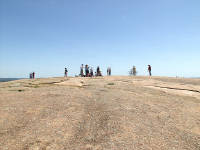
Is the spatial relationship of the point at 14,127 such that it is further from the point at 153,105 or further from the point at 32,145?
the point at 153,105

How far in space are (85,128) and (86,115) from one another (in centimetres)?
125

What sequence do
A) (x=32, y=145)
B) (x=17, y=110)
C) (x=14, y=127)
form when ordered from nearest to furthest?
(x=32, y=145) → (x=14, y=127) → (x=17, y=110)

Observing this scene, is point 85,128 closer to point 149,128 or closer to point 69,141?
point 69,141

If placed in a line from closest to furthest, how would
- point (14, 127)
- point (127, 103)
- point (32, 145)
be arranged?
1. point (32, 145)
2. point (14, 127)
3. point (127, 103)

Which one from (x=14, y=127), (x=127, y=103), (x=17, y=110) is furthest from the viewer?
(x=127, y=103)

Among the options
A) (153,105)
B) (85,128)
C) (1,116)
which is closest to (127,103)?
(153,105)

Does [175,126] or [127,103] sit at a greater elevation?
[127,103]

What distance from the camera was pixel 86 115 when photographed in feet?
25.3

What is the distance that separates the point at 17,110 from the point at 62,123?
305 centimetres

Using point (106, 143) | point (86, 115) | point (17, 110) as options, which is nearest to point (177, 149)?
point (106, 143)

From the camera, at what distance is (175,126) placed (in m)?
6.98

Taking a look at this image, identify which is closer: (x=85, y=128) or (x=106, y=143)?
(x=106, y=143)

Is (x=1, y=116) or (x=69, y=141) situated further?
(x=1, y=116)

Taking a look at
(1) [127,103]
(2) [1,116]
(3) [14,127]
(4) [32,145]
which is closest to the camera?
(4) [32,145]
